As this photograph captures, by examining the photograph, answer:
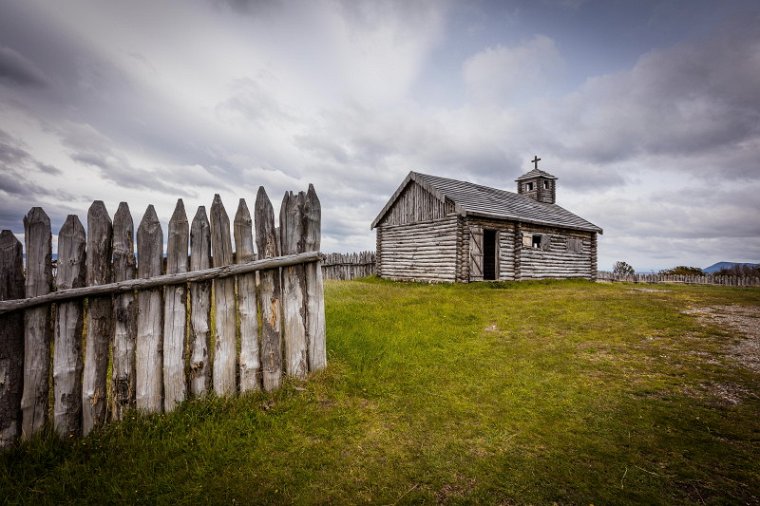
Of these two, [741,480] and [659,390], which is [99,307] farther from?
[659,390]

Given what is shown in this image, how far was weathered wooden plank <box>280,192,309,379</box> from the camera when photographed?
3979 mm

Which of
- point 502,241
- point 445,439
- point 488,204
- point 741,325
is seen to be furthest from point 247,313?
point 488,204

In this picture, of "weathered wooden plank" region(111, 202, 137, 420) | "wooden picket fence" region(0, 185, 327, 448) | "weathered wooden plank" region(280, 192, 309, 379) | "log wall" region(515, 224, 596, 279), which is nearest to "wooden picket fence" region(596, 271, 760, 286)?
"log wall" region(515, 224, 596, 279)

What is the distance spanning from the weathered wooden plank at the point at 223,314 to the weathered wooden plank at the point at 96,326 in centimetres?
91

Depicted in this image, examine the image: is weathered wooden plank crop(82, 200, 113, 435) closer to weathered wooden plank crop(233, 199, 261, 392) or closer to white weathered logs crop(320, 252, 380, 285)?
weathered wooden plank crop(233, 199, 261, 392)

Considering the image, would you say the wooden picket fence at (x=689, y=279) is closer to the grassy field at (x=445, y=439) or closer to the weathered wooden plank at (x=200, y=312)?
the grassy field at (x=445, y=439)

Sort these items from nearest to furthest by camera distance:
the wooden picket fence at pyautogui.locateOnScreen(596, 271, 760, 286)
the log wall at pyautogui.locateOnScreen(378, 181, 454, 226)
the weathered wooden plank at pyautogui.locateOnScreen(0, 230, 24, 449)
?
the weathered wooden plank at pyautogui.locateOnScreen(0, 230, 24, 449)
the log wall at pyautogui.locateOnScreen(378, 181, 454, 226)
the wooden picket fence at pyautogui.locateOnScreen(596, 271, 760, 286)

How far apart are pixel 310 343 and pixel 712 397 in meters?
4.85

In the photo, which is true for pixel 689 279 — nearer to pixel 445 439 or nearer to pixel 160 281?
pixel 445 439

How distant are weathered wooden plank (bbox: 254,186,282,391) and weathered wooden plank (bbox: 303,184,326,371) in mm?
389

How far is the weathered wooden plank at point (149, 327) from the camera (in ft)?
10.6

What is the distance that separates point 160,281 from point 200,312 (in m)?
0.49

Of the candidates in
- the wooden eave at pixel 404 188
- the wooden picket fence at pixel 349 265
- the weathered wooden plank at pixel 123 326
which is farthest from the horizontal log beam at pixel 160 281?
the wooden picket fence at pixel 349 265

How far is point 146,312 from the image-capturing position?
3.29 metres
